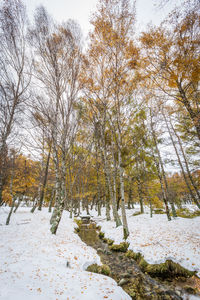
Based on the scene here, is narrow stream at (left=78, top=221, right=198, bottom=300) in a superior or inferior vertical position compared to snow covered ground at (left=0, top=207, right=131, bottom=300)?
inferior

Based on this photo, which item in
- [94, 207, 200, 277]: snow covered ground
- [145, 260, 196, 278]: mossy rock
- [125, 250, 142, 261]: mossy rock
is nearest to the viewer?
[145, 260, 196, 278]: mossy rock

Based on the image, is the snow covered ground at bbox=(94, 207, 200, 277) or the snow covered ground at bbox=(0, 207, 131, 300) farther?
the snow covered ground at bbox=(94, 207, 200, 277)

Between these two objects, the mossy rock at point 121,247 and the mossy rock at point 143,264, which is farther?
the mossy rock at point 121,247

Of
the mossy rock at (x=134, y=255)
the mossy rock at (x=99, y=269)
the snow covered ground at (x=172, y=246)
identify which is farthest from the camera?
the mossy rock at (x=134, y=255)

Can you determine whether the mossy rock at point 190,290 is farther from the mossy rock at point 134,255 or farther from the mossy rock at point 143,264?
the mossy rock at point 134,255

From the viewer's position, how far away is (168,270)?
4.20 m

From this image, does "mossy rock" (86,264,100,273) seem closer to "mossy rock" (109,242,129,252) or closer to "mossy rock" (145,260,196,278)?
"mossy rock" (145,260,196,278)

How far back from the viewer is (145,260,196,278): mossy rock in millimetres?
3939

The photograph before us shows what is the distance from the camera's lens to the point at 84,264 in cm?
440

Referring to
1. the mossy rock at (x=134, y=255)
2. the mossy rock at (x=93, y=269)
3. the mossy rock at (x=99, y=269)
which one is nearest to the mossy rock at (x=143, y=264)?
the mossy rock at (x=134, y=255)

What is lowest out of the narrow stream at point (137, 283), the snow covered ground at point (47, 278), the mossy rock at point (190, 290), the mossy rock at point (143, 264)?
the narrow stream at point (137, 283)

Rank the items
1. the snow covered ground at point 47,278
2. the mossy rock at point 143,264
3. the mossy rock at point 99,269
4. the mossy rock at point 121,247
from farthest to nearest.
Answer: the mossy rock at point 121,247 → the mossy rock at point 143,264 → the mossy rock at point 99,269 → the snow covered ground at point 47,278

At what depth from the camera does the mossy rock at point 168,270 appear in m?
3.94

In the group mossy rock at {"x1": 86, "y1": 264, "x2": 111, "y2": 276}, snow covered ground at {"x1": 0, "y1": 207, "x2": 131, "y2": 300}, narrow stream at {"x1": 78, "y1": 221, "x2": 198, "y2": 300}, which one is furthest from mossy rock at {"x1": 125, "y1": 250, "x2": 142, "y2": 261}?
snow covered ground at {"x1": 0, "y1": 207, "x2": 131, "y2": 300}
